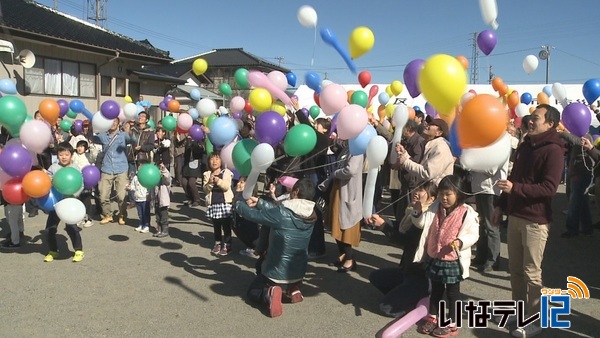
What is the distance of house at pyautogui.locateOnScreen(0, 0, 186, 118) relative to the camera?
11695mm

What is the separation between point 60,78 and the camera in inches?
519

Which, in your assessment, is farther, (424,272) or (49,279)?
(49,279)

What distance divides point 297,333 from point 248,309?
0.64m

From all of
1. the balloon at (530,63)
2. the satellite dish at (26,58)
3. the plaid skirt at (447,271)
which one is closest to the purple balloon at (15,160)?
the plaid skirt at (447,271)

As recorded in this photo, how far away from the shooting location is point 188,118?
7043 mm

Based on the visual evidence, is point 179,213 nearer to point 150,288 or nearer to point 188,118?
point 188,118

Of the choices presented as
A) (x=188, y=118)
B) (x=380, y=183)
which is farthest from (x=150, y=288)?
(x=380, y=183)

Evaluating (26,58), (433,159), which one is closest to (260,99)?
(433,159)

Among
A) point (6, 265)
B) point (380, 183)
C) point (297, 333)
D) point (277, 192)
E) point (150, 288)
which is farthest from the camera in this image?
point (380, 183)

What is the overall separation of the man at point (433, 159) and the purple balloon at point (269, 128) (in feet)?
4.01

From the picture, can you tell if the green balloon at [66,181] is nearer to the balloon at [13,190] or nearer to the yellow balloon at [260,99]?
the balloon at [13,190]

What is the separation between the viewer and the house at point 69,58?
11695mm

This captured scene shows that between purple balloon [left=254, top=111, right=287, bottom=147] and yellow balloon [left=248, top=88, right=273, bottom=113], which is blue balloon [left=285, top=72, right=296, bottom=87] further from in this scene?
purple balloon [left=254, top=111, right=287, bottom=147]

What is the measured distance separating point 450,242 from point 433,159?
46.5 inches
